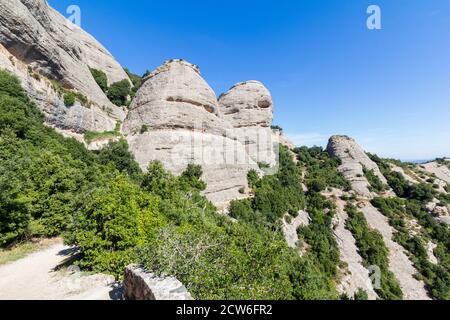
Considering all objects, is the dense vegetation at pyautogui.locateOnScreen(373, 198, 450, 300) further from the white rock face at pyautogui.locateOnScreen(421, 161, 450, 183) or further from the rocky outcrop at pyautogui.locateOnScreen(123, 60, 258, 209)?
the rocky outcrop at pyautogui.locateOnScreen(123, 60, 258, 209)

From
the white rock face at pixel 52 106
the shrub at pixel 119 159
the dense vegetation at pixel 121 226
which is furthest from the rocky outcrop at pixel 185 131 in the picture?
the dense vegetation at pixel 121 226

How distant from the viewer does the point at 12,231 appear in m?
10.4

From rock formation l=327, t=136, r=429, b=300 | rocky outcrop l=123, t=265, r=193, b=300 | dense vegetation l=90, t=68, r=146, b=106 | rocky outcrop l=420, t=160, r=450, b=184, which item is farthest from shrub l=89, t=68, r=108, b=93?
rocky outcrop l=420, t=160, r=450, b=184

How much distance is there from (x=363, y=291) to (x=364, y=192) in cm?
2677

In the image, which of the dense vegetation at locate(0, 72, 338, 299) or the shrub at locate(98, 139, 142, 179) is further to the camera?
the shrub at locate(98, 139, 142, 179)

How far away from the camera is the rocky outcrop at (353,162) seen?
48.3 m

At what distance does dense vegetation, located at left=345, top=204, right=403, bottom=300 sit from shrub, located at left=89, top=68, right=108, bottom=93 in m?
48.2

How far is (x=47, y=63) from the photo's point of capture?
23.4 meters

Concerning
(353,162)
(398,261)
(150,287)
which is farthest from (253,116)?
(150,287)

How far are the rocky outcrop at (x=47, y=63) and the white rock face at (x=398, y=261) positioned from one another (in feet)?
152

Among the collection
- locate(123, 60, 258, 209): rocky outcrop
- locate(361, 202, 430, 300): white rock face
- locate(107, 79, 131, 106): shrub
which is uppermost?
locate(107, 79, 131, 106): shrub

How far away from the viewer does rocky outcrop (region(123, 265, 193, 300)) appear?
4.62 metres

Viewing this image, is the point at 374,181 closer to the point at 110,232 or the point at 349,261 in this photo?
the point at 349,261
